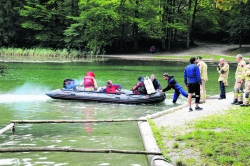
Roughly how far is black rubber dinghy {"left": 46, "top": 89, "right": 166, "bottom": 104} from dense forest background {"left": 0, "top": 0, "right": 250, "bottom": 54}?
103 feet

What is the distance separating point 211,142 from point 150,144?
1.29 metres

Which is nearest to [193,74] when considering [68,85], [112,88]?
[112,88]

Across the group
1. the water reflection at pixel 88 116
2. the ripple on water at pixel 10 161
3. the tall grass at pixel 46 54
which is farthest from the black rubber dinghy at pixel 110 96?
the tall grass at pixel 46 54

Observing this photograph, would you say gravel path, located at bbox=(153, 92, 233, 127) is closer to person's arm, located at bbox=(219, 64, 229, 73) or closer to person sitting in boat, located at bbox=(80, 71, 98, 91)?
person's arm, located at bbox=(219, 64, 229, 73)

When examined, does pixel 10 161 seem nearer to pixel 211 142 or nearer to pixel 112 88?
pixel 211 142

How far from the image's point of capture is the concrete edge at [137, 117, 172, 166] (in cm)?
647

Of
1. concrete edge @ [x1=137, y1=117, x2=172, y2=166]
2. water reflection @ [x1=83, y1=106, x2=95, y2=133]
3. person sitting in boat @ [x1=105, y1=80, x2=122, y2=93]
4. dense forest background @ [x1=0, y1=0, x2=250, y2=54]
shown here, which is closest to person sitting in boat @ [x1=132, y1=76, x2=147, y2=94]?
person sitting in boat @ [x1=105, y1=80, x2=122, y2=93]

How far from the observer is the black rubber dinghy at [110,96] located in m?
15.3

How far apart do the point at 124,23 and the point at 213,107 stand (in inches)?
1532

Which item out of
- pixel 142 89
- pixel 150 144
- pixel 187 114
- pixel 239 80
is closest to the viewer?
Result: pixel 150 144

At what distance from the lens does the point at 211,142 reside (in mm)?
7441

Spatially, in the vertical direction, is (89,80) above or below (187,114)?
above

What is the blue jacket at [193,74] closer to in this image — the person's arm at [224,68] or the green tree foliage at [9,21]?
the person's arm at [224,68]

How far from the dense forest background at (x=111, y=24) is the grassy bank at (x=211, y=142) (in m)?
38.2
